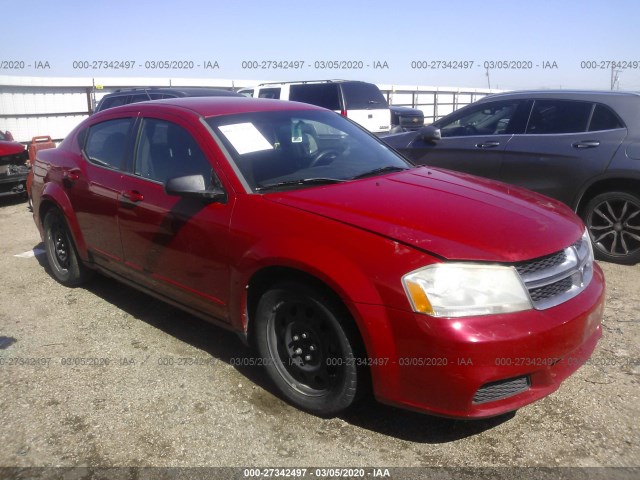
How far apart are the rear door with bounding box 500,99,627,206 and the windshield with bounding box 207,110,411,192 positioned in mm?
2366

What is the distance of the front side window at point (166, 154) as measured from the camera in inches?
136

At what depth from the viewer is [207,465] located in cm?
259

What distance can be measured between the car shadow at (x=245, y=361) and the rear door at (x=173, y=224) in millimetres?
456

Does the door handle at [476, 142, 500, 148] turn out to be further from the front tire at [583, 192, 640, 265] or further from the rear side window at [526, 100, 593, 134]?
the front tire at [583, 192, 640, 265]

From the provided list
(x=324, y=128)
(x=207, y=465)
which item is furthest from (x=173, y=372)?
(x=324, y=128)

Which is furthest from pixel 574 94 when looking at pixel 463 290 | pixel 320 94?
pixel 320 94

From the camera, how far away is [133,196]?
3.75m

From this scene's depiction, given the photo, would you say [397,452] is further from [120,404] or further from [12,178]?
[12,178]

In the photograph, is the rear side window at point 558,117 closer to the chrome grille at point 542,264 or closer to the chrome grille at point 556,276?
the chrome grille at point 556,276

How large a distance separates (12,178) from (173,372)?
716 cm

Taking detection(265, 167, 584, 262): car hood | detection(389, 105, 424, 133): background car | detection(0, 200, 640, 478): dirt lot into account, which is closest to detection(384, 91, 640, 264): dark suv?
detection(0, 200, 640, 478): dirt lot

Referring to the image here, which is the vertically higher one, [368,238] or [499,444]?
[368,238]

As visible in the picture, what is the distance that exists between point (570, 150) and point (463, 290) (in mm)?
3847

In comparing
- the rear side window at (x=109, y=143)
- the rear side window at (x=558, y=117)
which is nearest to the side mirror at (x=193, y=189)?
the rear side window at (x=109, y=143)
